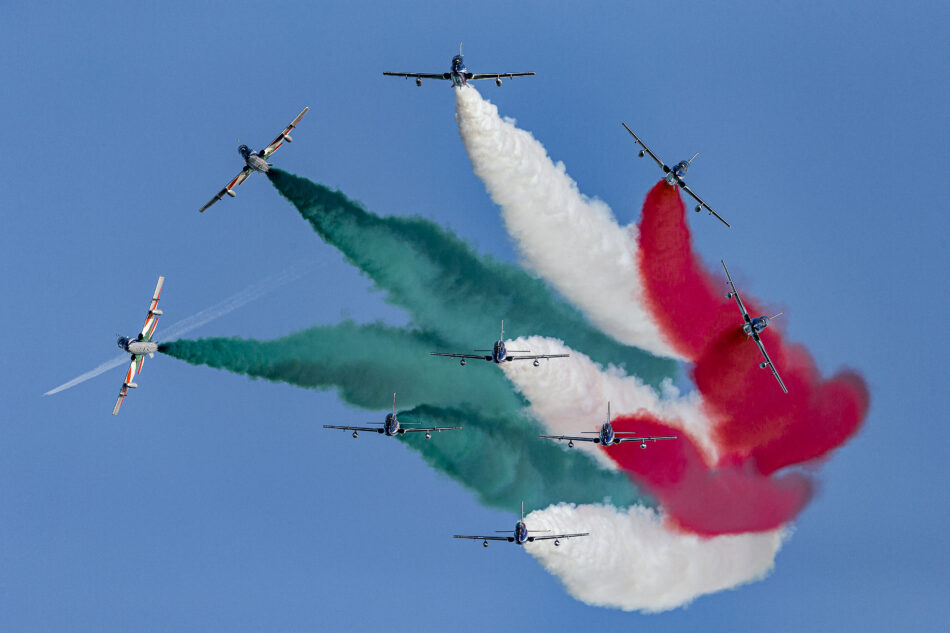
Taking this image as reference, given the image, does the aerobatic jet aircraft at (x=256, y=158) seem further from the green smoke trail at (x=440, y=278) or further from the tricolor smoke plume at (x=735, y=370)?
the tricolor smoke plume at (x=735, y=370)

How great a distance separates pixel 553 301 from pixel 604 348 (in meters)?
3.47

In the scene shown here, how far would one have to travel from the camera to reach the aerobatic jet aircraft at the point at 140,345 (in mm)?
79438

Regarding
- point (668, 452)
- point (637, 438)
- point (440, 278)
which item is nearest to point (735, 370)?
point (668, 452)

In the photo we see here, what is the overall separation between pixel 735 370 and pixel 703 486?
5.87 m

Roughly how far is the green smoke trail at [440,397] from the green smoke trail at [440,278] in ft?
5.60

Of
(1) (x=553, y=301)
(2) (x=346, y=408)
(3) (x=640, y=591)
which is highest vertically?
(1) (x=553, y=301)

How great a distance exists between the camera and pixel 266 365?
79.1m

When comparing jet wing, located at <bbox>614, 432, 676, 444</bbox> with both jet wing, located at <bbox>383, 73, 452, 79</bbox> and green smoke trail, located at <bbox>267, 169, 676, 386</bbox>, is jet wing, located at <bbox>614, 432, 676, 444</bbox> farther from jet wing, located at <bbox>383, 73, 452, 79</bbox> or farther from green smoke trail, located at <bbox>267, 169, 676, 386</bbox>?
jet wing, located at <bbox>383, 73, 452, 79</bbox>

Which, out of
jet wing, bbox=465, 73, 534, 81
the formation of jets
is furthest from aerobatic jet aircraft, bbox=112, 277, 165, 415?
jet wing, bbox=465, 73, 534, 81

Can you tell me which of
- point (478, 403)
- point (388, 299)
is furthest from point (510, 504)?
point (388, 299)

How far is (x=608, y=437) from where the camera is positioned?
78.4 meters

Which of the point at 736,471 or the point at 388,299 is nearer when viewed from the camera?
the point at 388,299

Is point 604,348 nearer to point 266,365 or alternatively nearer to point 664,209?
point 664,209

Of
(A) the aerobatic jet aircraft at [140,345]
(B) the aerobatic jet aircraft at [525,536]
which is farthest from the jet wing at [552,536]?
(A) the aerobatic jet aircraft at [140,345]
